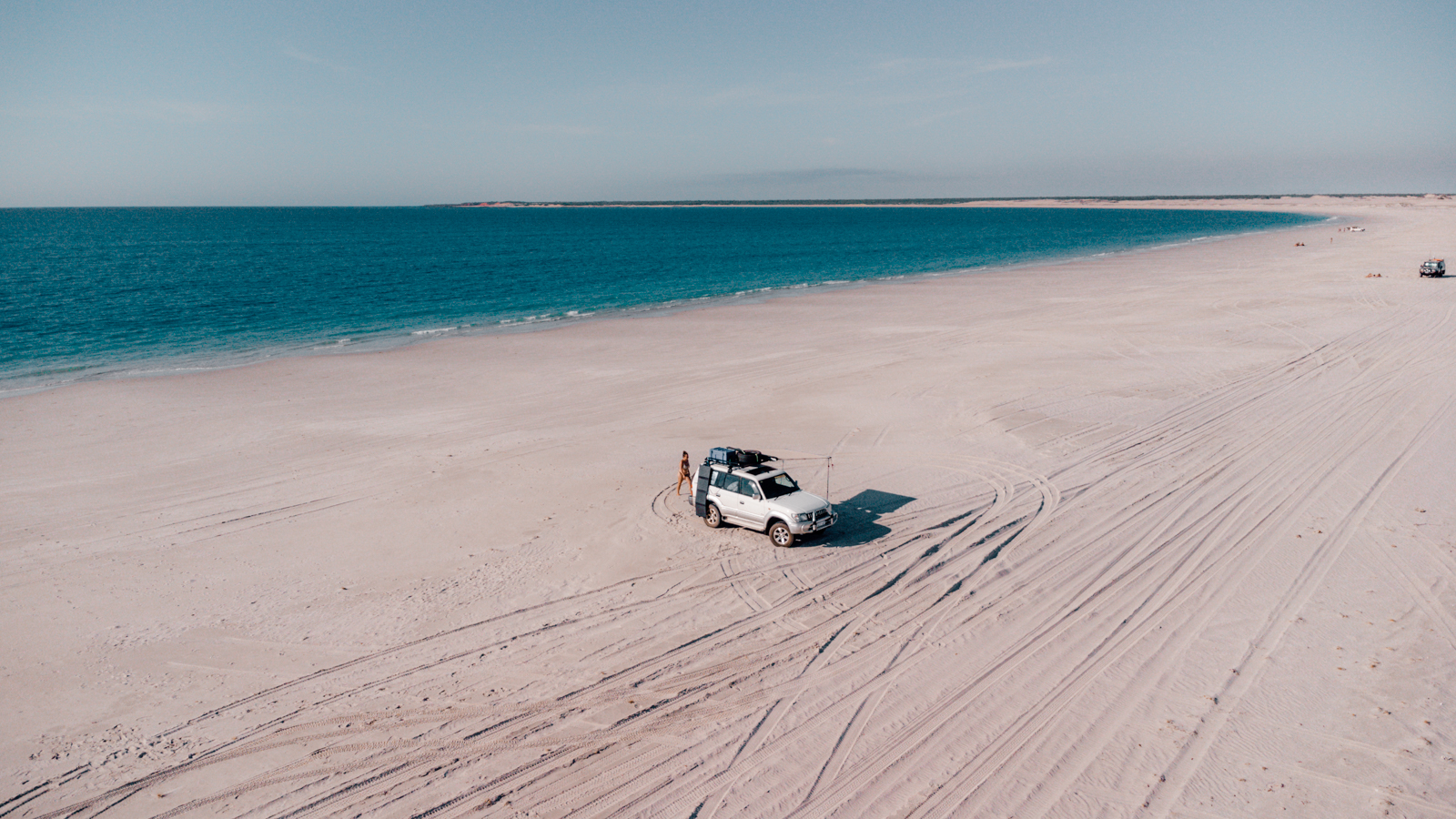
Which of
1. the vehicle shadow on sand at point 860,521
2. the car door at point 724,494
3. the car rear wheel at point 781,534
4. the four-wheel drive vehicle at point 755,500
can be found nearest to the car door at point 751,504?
the four-wheel drive vehicle at point 755,500

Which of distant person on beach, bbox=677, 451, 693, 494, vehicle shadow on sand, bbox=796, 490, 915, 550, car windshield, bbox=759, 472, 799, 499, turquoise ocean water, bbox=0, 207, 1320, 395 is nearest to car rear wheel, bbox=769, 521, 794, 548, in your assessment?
vehicle shadow on sand, bbox=796, 490, 915, 550

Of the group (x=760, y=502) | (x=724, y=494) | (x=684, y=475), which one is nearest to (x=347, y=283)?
(x=684, y=475)

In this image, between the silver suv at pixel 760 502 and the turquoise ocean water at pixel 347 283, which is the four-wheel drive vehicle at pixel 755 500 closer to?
the silver suv at pixel 760 502

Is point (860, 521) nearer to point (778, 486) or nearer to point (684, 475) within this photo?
point (778, 486)

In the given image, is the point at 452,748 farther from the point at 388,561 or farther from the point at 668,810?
the point at 388,561

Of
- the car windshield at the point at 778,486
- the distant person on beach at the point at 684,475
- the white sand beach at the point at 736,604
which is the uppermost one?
the car windshield at the point at 778,486

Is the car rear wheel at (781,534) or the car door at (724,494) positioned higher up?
→ the car door at (724,494)

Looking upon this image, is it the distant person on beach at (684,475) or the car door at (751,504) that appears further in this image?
the distant person on beach at (684,475)

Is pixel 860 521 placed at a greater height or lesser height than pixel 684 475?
lesser
